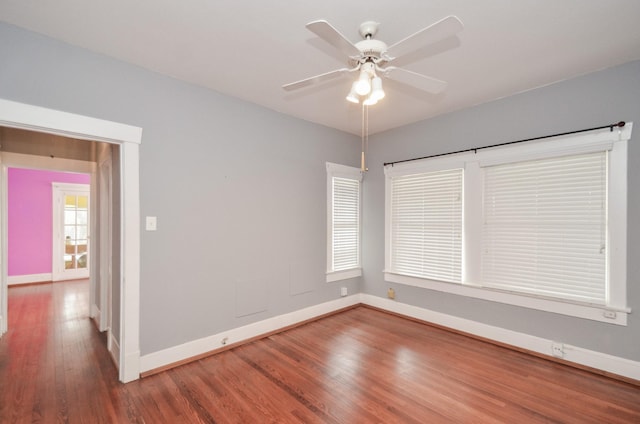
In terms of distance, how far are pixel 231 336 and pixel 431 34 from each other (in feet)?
10.6

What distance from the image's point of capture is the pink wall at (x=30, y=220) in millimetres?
5871

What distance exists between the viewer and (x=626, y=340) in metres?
2.53

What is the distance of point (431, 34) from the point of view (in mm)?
1485

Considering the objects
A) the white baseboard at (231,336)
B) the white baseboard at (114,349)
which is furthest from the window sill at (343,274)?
the white baseboard at (114,349)

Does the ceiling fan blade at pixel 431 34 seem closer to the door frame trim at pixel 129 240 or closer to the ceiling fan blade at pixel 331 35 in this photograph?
the ceiling fan blade at pixel 331 35

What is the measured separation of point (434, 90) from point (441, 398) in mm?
2375

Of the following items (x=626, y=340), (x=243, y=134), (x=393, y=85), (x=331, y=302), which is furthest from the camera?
(x=331, y=302)

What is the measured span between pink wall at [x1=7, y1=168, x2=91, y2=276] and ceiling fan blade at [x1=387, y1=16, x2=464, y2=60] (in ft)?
25.4

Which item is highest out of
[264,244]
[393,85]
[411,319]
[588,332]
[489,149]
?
[393,85]

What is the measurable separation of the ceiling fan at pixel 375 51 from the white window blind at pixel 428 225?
1.93m

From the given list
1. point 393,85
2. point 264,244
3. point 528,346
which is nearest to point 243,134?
point 264,244

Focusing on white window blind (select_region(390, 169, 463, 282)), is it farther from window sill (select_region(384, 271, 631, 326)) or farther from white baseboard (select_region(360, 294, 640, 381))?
white baseboard (select_region(360, 294, 640, 381))

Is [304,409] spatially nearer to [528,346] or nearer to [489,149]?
[528,346]

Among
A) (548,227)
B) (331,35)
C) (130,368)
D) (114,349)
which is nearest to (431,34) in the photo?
(331,35)
